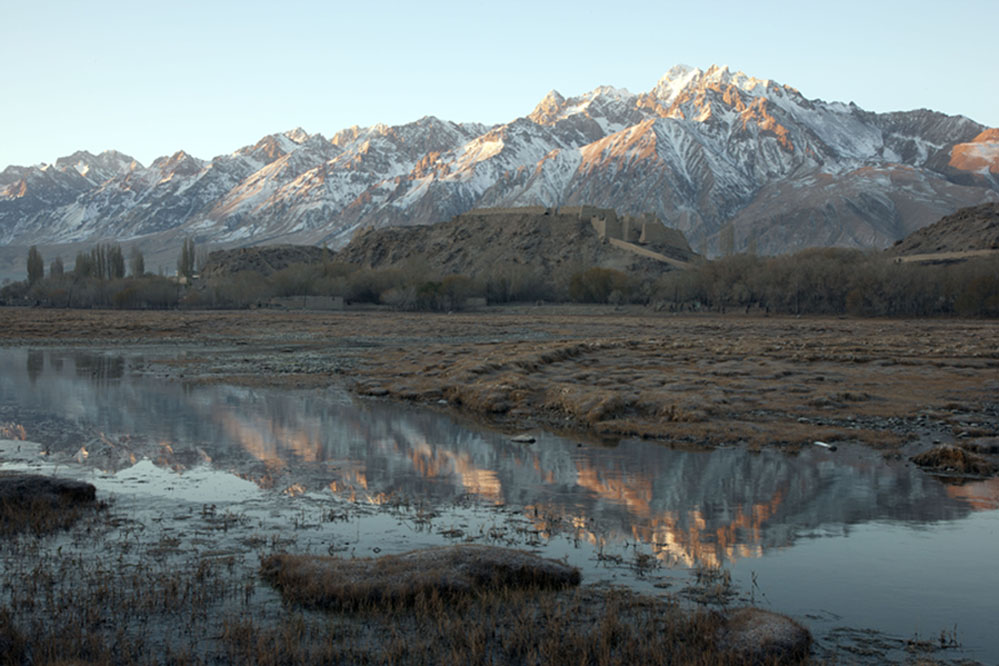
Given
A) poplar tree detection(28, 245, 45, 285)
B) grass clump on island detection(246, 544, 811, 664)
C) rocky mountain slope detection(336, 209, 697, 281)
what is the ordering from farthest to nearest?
1. poplar tree detection(28, 245, 45, 285)
2. rocky mountain slope detection(336, 209, 697, 281)
3. grass clump on island detection(246, 544, 811, 664)

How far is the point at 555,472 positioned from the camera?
57.1 feet

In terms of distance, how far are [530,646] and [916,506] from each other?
367 inches

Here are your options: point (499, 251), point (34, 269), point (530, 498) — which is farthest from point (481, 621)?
point (34, 269)

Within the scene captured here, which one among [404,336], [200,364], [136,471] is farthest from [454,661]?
[404,336]

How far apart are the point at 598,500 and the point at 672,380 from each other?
15.5 meters

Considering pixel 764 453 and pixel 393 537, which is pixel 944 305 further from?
pixel 393 537

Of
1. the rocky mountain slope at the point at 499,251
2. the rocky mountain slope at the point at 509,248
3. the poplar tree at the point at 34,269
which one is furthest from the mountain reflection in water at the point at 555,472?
the poplar tree at the point at 34,269

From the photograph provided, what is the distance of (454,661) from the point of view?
8.20 m

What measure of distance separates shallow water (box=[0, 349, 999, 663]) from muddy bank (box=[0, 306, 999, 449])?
2.30 metres

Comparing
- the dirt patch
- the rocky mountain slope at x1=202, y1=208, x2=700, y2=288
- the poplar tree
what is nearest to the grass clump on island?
the dirt patch

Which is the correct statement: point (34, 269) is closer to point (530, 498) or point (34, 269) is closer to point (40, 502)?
point (40, 502)

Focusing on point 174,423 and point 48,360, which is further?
point 48,360

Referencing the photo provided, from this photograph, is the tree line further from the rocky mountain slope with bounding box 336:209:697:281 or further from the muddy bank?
the muddy bank

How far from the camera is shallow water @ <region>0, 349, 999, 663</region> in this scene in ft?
35.2
